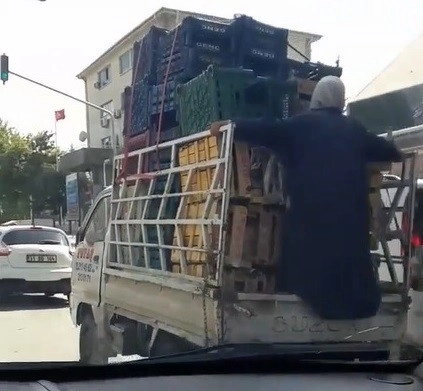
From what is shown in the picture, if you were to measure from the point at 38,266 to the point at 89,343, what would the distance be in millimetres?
2345

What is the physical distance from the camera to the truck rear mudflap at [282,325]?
355 cm

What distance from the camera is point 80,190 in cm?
457

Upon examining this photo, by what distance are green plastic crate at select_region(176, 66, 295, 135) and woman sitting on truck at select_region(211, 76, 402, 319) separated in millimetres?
106

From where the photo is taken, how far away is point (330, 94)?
3750 mm

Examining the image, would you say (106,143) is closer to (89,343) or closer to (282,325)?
(89,343)

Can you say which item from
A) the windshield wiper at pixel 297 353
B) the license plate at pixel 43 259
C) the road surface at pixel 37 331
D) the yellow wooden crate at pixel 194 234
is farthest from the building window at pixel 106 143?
the license plate at pixel 43 259

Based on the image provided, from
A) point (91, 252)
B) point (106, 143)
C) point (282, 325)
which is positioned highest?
point (106, 143)

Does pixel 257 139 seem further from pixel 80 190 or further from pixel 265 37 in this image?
pixel 80 190

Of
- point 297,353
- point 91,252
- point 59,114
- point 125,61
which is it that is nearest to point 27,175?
point 59,114

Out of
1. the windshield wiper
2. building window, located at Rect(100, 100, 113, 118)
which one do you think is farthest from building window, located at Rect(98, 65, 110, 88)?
the windshield wiper

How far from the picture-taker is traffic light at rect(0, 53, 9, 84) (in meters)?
3.10

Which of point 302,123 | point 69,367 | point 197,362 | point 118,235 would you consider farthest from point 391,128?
point 69,367

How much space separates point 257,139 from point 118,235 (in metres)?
1.60

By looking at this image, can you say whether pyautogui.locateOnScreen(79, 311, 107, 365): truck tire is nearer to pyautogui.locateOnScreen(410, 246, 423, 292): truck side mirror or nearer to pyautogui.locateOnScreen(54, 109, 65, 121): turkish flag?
pyautogui.locateOnScreen(54, 109, 65, 121): turkish flag
